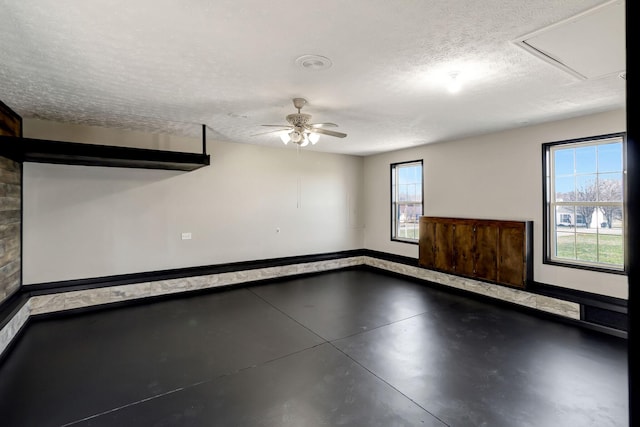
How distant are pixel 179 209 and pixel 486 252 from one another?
510 centimetres

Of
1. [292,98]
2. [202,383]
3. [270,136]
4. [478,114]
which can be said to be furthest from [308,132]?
[202,383]

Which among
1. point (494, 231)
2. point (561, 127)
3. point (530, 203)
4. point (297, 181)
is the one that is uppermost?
point (561, 127)

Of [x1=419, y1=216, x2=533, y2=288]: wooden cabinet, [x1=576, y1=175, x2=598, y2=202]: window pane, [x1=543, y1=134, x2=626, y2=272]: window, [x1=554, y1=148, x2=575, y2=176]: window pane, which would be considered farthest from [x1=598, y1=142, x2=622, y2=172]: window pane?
[x1=419, y1=216, x2=533, y2=288]: wooden cabinet

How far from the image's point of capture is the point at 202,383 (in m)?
2.86

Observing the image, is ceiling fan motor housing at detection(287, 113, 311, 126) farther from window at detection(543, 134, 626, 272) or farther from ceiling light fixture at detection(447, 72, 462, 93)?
window at detection(543, 134, 626, 272)

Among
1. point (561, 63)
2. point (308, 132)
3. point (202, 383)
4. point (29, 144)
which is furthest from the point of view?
point (308, 132)

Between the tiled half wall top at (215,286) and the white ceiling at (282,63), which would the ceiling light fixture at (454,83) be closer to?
the white ceiling at (282,63)

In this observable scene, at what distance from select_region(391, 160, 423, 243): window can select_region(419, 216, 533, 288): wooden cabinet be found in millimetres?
597

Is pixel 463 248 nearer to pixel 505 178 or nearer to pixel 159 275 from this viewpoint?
pixel 505 178

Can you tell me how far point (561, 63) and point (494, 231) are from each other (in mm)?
2816

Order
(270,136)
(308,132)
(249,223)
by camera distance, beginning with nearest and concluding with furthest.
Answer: (308,132), (270,136), (249,223)

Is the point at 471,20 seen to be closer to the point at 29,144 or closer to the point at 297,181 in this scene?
the point at 29,144

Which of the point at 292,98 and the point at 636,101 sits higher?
the point at 292,98

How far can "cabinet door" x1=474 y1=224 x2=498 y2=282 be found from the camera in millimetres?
4883
